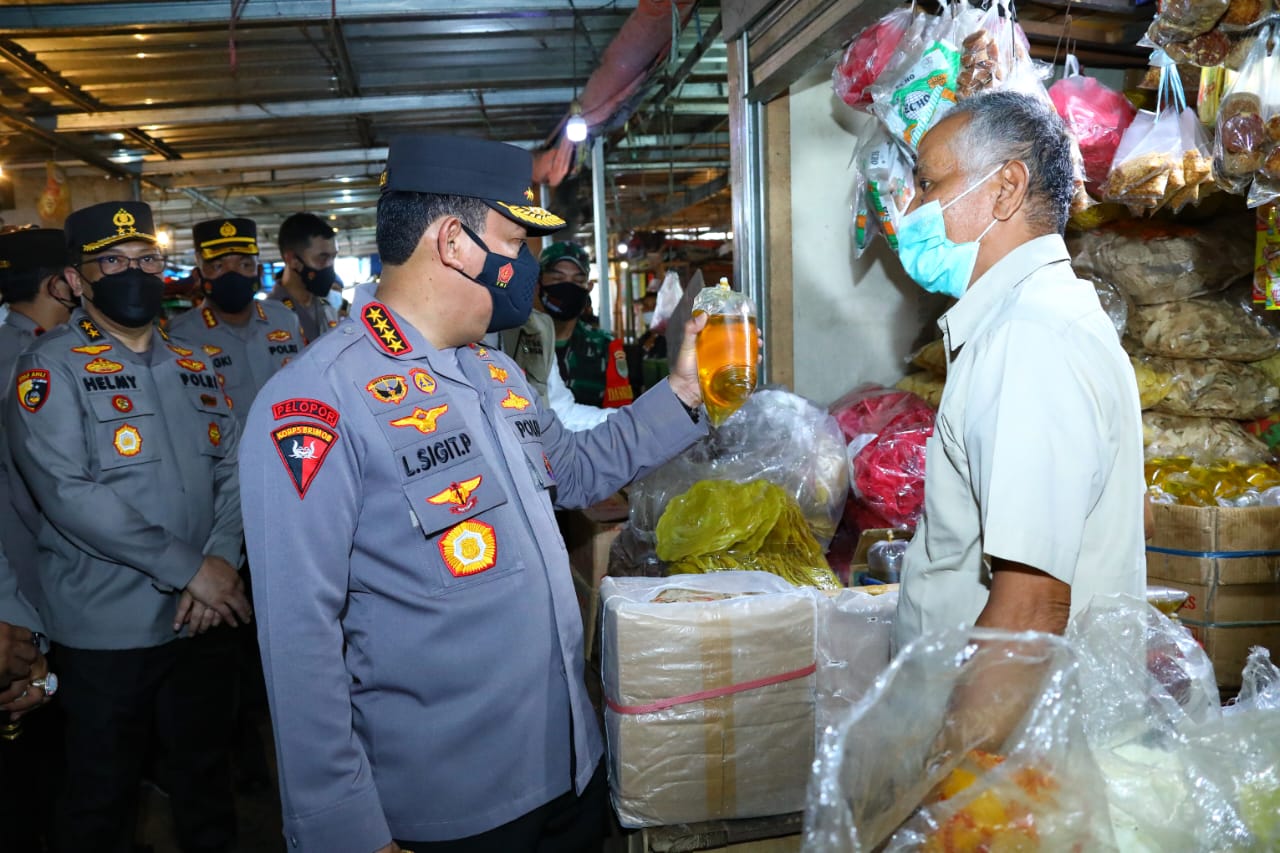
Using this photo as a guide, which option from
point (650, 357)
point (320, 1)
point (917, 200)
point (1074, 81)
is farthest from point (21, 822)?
point (650, 357)

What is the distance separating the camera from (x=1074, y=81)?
8.58ft

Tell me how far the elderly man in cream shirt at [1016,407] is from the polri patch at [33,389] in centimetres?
257

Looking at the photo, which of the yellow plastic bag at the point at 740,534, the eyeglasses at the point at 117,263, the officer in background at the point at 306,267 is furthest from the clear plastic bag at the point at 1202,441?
the officer in background at the point at 306,267

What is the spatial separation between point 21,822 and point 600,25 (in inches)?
196

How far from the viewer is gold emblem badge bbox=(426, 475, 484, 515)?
5.20 ft

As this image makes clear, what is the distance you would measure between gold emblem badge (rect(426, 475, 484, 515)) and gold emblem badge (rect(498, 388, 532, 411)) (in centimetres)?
31

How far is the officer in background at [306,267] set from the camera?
5617 mm

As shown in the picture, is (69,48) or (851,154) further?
(69,48)

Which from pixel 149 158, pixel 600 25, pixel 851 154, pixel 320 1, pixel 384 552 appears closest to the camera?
pixel 384 552

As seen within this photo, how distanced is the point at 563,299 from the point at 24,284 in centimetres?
246

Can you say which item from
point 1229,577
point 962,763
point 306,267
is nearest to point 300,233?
point 306,267

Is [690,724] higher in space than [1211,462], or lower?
lower

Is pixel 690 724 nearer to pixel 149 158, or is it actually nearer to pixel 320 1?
pixel 320 1

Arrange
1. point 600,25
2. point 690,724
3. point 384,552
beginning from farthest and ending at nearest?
point 600,25 < point 690,724 < point 384,552
